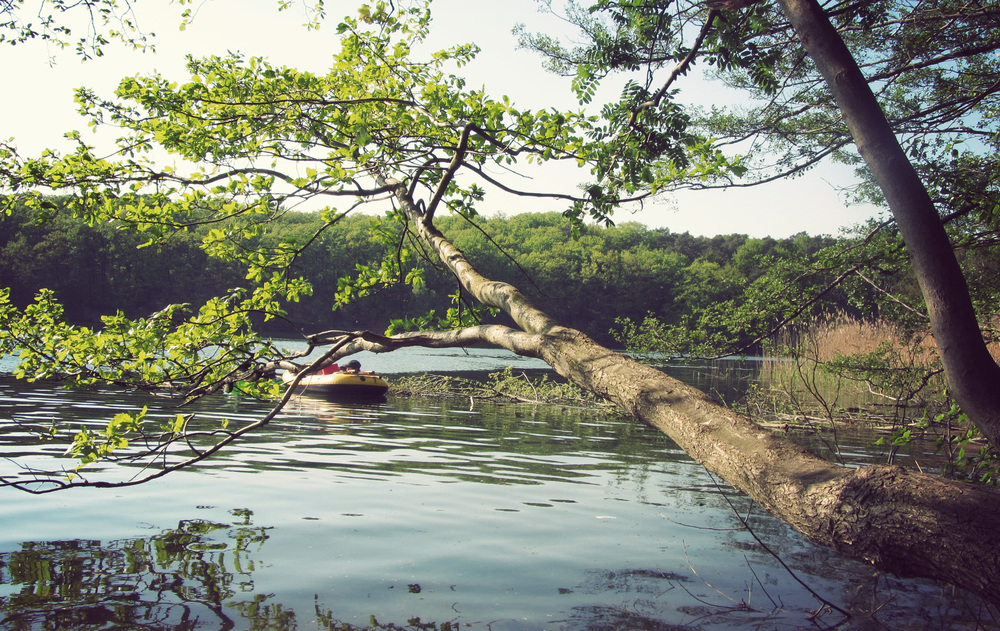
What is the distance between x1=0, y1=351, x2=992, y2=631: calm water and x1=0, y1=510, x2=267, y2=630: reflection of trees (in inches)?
0.6

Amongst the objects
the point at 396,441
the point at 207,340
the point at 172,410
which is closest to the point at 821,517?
the point at 207,340

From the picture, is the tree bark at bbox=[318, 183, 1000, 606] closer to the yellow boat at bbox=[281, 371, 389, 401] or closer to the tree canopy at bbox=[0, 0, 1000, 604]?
the tree canopy at bbox=[0, 0, 1000, 604]

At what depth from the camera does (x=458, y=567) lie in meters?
5.14

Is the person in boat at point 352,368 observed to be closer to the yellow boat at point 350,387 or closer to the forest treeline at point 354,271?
the yellow boat at point 350,387

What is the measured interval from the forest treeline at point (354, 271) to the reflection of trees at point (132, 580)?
45.3 metres

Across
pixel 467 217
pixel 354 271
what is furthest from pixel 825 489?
pixel 354 271

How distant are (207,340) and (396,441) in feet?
26.8

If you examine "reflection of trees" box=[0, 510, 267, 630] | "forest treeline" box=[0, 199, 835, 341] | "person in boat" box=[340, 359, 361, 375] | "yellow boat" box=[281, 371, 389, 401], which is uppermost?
"forest treeline" box=[0, 199, 835, 341]

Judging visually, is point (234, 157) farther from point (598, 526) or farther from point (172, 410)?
point (172, 410)

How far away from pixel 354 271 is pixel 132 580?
194 ft

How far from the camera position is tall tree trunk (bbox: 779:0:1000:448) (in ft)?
7.80

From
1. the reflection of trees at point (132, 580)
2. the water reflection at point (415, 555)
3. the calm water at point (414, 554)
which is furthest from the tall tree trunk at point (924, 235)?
the reflection of trees at point (132, 580)

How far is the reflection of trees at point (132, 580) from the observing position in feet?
12.9

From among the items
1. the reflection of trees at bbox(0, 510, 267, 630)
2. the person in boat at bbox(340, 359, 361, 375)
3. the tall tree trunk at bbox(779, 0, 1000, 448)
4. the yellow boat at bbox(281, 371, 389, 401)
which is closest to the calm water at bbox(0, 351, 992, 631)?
the reflection of trees at bbox(0, 510, 267, 630)
